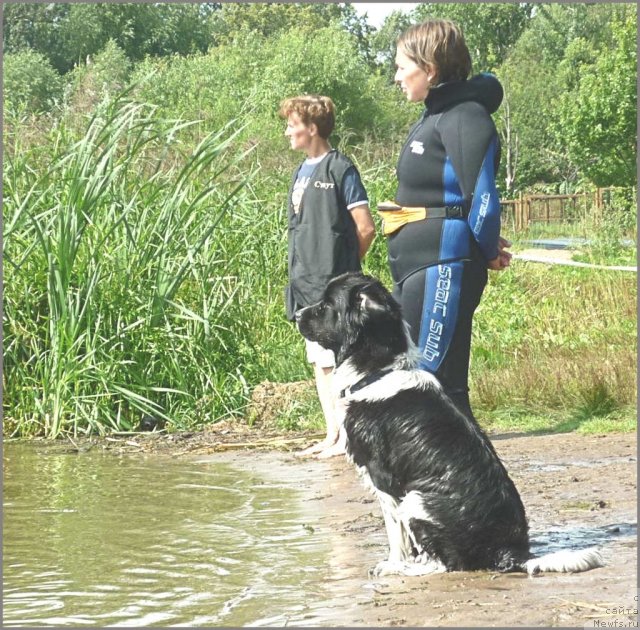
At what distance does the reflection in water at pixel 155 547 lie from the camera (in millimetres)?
4266

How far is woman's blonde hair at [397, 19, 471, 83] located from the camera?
15.3 ft

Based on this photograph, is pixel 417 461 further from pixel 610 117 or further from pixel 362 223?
pixel 610 117

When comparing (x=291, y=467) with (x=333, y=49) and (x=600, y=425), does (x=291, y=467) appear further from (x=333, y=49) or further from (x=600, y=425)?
(x=333, y=49)

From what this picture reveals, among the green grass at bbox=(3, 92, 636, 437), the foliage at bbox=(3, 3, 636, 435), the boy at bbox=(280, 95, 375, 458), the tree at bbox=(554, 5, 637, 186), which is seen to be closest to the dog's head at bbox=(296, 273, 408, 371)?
the boy at bbox=(280, 95, 375, 458)

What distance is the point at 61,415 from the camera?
28.6 ft

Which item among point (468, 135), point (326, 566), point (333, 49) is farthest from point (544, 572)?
point (333, 49)

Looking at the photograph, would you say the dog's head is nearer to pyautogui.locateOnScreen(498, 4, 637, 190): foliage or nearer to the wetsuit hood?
the wetsuit hood

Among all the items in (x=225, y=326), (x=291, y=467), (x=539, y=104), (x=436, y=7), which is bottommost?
(x=291, y=467)

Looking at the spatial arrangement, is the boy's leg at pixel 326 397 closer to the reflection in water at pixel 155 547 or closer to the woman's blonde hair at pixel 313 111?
the reflection in water at pixel 155 547

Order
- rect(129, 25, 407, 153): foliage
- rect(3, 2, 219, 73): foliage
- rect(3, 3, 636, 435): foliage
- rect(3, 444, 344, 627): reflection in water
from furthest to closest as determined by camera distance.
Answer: rect(3, 2, 219, 73): foliage, rect(129, 25, 407, 153): foliage, rect(3, 3, 636, 435): foliage, rect(3, 444, 344, 627): reflection in water

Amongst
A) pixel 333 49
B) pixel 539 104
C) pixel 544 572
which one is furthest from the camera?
pixel 539 104

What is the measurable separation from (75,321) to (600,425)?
3966 millimetres

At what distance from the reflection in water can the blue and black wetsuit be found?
111cm

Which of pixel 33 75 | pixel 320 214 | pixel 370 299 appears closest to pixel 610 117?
pixel 33 75
